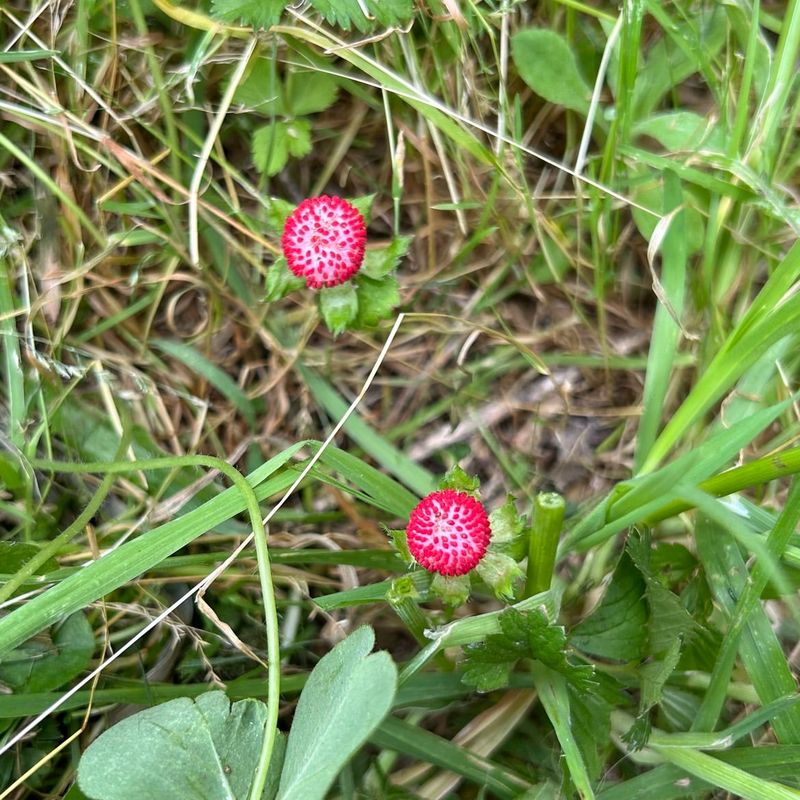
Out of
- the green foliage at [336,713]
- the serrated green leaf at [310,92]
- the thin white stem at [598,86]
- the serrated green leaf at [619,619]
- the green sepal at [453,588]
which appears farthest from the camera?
the serrated green leaf at [310,92]

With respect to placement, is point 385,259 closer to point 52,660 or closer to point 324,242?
point 324,242

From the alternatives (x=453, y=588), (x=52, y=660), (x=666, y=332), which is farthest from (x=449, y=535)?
(x=52, y=660)

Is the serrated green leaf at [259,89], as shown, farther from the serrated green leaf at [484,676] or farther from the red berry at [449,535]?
the serrated green leaf at [484,676]

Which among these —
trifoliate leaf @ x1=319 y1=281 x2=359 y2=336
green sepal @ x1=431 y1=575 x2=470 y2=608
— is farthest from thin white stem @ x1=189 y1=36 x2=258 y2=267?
green sepal @ x1=431 y1=575 x2=470 y2=608

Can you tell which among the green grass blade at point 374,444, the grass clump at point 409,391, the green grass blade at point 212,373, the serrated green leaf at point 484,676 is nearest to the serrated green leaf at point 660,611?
the grass clump at point 409,391

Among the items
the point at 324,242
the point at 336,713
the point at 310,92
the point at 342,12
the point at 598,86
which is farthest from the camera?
the point at 310,92

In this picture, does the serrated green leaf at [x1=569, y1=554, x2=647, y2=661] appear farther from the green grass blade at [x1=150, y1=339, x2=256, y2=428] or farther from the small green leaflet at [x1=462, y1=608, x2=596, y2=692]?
the green grass blade at [x1=150, y1=339, x2=256, y2=428]
